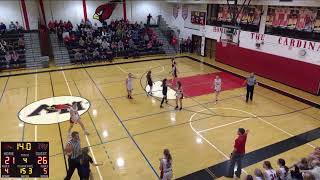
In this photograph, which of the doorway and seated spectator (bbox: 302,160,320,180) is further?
the doorway

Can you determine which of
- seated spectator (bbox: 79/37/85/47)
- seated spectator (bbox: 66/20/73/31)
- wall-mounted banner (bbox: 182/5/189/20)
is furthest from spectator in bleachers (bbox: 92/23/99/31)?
wall-mounted banner (bbox: 182/5/189/20)

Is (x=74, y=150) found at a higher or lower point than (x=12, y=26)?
lower

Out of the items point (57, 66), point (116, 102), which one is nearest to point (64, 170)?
point (116, 102)

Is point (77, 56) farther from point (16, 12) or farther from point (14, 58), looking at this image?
point (16, 12)

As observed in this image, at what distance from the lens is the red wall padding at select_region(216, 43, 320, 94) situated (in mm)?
14602

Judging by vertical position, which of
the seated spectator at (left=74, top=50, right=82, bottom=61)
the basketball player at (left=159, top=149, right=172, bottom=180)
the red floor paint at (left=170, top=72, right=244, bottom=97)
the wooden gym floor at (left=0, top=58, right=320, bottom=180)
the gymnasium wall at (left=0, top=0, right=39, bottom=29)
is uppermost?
the gymnasium wall at (left=0, top=0, right=39, bottom=29)

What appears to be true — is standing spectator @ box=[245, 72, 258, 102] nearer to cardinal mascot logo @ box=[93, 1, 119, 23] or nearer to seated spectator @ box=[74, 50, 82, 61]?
seated spectator @ box=[74, 50, 82, 61]

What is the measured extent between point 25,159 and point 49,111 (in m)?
7.62

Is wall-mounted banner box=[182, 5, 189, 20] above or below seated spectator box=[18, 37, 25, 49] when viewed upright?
above

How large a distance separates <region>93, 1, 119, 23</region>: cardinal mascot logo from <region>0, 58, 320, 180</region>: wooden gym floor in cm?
1105

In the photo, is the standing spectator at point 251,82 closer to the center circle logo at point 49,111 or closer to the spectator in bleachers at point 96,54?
the center circle logo at point 49,111

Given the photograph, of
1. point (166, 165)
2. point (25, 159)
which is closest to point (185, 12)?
point (166, 165)

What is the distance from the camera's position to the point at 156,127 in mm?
10641

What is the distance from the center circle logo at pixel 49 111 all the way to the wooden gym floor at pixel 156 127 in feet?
1.31
